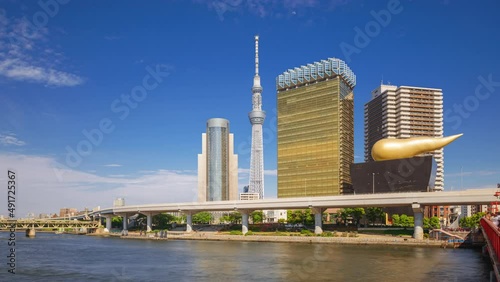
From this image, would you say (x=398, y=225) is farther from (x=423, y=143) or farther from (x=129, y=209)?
(x=129, y=209)

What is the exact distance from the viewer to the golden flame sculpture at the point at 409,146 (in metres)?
113

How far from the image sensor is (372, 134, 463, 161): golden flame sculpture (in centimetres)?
11338

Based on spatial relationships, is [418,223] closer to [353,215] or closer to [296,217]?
[353,215]

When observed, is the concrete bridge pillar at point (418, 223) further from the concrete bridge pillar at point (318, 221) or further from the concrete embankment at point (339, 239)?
the concrete bridge pillar at point (318, 221)

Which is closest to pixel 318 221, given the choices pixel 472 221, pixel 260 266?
pixel 472 221

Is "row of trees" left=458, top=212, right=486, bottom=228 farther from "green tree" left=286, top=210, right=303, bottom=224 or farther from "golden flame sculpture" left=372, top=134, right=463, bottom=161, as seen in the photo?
"green tree" left=286, top=210, right=303, bottom=224

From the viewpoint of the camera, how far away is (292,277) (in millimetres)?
53000

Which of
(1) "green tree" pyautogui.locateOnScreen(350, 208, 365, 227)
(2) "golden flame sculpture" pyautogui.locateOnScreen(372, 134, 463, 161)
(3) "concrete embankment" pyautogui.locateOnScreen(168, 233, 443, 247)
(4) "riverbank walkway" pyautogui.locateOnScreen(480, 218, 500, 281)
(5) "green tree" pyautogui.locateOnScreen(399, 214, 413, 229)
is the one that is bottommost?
(3) "concrete embankment" pyautogui.locateOnScreen(168, 233, 443, 247)

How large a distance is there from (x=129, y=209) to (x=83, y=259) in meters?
95.8

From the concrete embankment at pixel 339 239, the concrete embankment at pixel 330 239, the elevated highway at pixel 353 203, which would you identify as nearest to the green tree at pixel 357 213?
the elevated highway at pixel 353 203

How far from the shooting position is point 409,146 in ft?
377

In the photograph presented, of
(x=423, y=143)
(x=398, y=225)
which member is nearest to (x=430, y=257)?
(x=423, y=143)

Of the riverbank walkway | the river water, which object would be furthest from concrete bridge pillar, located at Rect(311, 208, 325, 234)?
the riverbank walkway

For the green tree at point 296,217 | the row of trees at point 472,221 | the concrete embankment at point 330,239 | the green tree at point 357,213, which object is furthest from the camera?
the green tree at point 296,217
